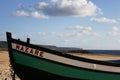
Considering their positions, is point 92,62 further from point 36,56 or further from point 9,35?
point 9,35

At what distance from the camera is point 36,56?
1147 centimetres

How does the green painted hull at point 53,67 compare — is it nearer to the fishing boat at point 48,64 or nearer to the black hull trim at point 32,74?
the fishing boat at point 48,64

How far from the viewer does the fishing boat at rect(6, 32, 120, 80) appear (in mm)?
11430

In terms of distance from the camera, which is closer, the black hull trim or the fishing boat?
the fishing boat

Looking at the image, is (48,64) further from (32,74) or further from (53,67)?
(32,74)

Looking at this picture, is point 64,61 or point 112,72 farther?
point 112,72

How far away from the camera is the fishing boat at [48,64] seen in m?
11.4

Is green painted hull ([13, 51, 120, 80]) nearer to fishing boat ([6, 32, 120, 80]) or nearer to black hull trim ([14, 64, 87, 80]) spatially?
fishing boat ([6, 32, 120, 80])

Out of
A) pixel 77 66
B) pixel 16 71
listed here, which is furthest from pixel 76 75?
pixel 16 71

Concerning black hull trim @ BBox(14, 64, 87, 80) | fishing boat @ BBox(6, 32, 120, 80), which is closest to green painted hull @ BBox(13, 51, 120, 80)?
fishing boat @ BBox(6, 32, 120, 80)

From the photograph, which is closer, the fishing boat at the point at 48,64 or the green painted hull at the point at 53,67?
the fishing boat at the point at 48,64

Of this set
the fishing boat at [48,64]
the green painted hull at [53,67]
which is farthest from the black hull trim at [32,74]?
the green painted hull at [53,67]

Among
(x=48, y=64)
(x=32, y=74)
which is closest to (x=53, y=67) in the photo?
(x=48, y=64)

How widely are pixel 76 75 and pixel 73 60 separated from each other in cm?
64
